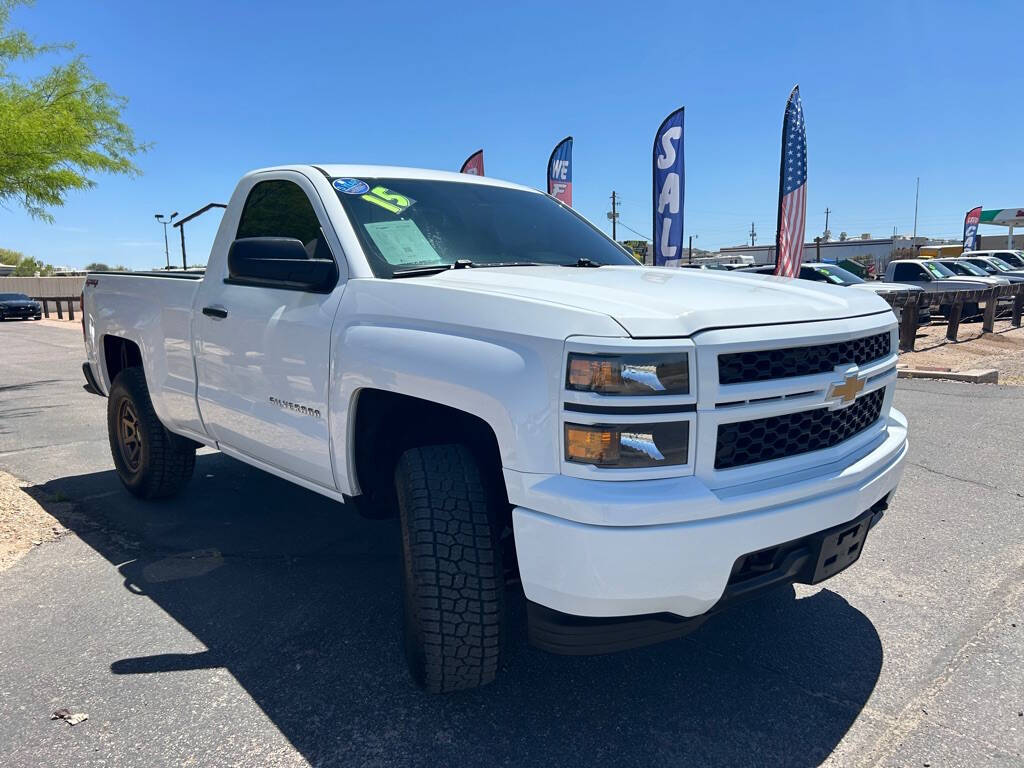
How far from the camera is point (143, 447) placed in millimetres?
4695

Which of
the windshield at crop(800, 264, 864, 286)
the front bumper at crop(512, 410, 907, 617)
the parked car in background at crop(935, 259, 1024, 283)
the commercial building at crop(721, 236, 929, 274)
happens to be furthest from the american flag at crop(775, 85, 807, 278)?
the commercial building at crop(721, 236, 929, 274)

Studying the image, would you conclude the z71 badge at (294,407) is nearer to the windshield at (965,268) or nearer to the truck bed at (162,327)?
the truck bed at (162,327)

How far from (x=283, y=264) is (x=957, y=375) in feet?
28.7

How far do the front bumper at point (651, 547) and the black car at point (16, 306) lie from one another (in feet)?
109


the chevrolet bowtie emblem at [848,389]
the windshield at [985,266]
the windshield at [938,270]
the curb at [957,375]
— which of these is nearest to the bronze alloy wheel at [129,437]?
the chevrolet bowtie emblem at [848,389]

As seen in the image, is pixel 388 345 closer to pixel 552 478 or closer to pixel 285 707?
pixel 552 478

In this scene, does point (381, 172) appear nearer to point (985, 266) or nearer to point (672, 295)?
point (672, 295)

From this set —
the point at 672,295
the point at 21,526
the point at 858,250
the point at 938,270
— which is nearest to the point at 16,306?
the point at 21,526

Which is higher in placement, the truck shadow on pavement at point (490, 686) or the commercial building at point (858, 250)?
the commercial building at point (858, 250)

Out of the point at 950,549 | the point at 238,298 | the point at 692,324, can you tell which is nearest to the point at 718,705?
the point at 692,324

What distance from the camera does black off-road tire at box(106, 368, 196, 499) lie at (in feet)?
15.2

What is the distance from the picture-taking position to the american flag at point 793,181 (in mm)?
14531

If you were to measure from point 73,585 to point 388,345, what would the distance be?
227 centimetres

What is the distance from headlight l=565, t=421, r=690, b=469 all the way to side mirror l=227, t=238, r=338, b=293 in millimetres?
1340
